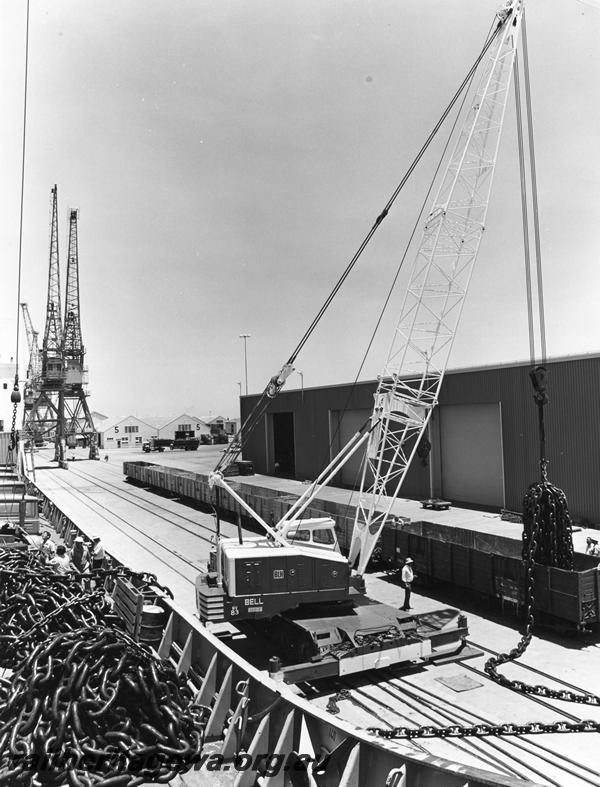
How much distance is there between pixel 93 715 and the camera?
22.5 ft

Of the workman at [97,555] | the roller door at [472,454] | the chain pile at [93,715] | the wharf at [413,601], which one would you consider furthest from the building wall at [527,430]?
the chain pile at [93,715]

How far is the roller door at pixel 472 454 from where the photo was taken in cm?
2905

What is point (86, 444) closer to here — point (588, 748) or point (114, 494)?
point (114, 494)

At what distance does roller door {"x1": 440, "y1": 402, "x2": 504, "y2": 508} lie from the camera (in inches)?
1144

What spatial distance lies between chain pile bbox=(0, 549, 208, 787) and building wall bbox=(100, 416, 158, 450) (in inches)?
4388

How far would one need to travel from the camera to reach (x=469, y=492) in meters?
30.4

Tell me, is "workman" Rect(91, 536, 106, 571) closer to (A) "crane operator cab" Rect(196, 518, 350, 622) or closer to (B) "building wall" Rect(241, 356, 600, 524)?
(A) "crane operator cab" Rect(196, 518, 350, 622)

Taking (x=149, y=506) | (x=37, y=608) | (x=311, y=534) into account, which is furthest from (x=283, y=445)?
(x=37, y=608)

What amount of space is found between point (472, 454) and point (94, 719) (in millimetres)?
25843

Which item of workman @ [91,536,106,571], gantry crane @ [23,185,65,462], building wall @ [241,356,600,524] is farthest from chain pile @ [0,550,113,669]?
gantry crane @ [23,185,65,462]

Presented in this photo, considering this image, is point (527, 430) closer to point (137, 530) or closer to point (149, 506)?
point (137, 530)

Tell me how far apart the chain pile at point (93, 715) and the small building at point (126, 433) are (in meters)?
111

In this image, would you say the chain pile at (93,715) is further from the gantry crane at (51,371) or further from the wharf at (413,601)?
the gantry crane at (51,371)

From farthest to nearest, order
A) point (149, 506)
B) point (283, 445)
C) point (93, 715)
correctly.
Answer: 1. point (283, 445)
2. point (149, 506)
3. point (93, 715)
